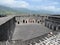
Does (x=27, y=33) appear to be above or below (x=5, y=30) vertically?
below

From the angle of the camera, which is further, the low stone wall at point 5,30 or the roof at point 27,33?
the roof at point 27,33

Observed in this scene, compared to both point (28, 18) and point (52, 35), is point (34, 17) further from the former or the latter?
point (52, 35)

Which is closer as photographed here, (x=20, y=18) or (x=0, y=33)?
(x=0, y=33)

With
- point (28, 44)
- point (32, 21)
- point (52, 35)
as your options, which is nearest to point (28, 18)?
point (32, 21)

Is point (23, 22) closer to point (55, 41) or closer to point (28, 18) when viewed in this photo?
point (28, 18)

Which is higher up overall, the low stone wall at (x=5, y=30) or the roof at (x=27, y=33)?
the low stone wall at (x=5, y=30)

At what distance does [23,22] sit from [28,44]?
2869cm

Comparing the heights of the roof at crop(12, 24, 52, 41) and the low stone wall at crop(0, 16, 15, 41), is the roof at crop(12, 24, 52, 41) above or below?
below

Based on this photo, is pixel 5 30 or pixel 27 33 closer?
pixel 5 30

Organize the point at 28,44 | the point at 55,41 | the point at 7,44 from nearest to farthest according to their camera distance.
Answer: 1. the point at 7,44
2. the point at 28,44
3. the point at 55,41

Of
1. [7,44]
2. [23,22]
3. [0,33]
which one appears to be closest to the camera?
[7,44]

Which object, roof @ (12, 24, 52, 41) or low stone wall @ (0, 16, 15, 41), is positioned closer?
low stone wall @ (0, 16, 15, 41)

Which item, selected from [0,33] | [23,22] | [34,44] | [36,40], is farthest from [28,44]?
[23,22]

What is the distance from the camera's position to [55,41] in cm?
1014
